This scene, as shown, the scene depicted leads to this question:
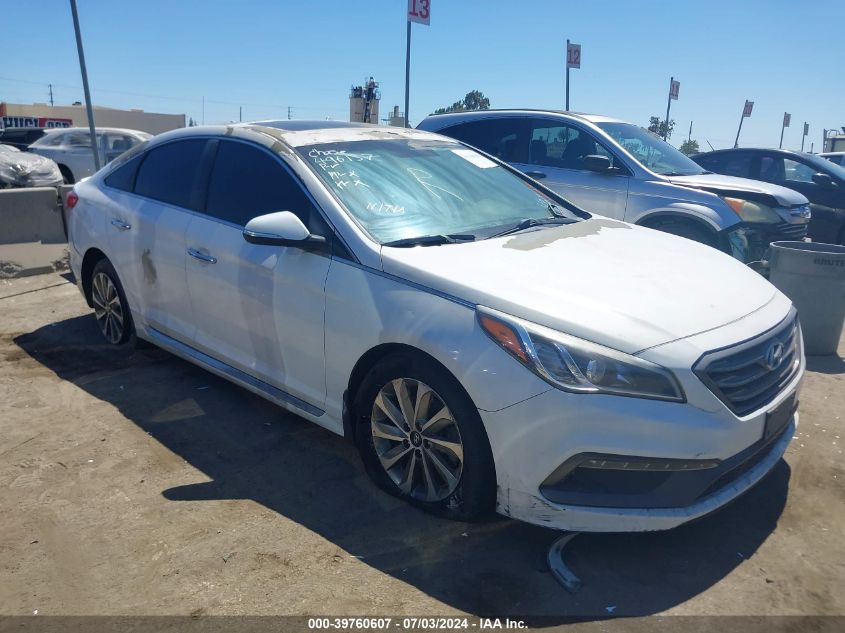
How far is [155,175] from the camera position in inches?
191

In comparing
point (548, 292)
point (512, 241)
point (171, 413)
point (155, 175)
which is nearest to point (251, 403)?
point (171, 413)

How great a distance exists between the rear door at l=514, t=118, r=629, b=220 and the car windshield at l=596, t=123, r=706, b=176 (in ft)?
0.91

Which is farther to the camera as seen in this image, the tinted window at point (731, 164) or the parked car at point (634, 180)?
the tinted window at point (731, 164)

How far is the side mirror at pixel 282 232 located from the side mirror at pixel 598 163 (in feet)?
14.7

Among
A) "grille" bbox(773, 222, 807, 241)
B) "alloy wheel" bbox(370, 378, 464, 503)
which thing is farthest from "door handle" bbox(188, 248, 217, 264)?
"grille" bbox(773, 222, 807, 241)

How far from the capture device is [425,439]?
3.15m

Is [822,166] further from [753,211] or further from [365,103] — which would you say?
[365,103]

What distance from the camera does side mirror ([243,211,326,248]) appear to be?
3430mm

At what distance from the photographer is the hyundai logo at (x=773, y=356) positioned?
3027 mm

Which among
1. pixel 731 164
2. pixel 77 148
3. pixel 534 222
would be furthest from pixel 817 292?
pixel 77 148

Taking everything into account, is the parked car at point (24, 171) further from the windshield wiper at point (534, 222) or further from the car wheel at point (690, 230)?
the windshield wiper at point (534, 222)

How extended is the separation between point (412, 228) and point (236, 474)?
1.55 m

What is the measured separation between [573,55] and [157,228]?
10.3m

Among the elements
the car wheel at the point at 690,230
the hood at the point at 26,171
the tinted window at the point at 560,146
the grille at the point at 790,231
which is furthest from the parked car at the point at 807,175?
the hood at the point at 26,171
